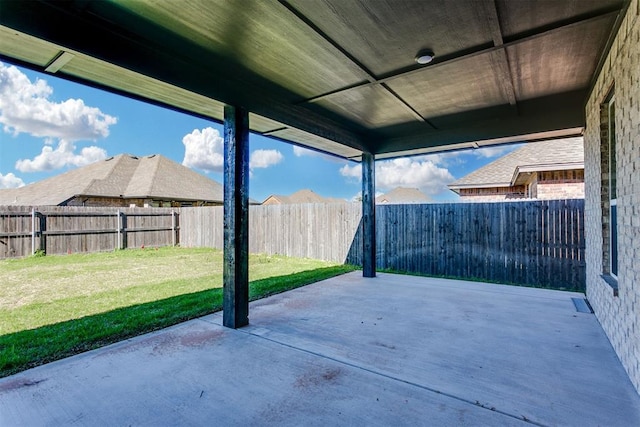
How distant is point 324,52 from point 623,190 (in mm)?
2824

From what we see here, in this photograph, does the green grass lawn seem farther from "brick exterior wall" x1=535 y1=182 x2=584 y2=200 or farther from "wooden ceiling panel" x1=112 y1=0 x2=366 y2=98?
"brick exterior wall" x1=535 y1=182 x2=584 y2=200

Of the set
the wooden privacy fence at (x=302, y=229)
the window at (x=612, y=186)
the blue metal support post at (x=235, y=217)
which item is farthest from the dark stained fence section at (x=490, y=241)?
the blue metal support post at (x=235, y=217)

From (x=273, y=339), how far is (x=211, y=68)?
2.88 metres

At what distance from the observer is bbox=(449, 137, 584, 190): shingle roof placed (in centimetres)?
746

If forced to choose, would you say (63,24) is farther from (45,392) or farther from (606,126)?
(606,126)

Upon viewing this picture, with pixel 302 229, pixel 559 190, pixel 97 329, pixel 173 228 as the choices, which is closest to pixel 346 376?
pixel 97 329

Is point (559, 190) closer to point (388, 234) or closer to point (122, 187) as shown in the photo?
point (388, 234)

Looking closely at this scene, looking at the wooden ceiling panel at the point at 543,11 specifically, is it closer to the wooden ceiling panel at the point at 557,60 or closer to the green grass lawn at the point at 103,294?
the wooden ceiling panel at the point at 557,60

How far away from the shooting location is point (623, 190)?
2.53 meters

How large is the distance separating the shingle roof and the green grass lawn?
5663 mm

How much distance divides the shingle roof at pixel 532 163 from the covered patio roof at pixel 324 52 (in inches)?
146

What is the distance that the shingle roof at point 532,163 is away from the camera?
7.46m

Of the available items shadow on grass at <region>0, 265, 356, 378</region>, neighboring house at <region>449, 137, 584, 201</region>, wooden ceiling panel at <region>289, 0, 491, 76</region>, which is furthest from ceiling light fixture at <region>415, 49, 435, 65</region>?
neighboring house at <region>449, 137, 584, 201</region>

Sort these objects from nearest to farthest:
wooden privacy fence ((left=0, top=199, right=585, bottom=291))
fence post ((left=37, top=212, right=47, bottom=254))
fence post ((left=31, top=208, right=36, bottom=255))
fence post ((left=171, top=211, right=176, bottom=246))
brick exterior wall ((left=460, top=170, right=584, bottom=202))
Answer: wooden privacy fence ((left=0, top=199, right=585, bottom=291)) → brick exterior wall ((left=460, top=170, right=584, bottom=202)) → fence post ((left=31, top=208, right=36, bottom=255)) → fence post ((left=37, top=212, right=47, bottom=254)) → fence post ((left=171, top=211, right=176, bottom=246))
